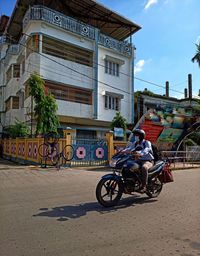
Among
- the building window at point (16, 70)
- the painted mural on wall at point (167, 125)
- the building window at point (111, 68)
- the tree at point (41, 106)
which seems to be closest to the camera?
the painted mural on wall at point (167, 125)

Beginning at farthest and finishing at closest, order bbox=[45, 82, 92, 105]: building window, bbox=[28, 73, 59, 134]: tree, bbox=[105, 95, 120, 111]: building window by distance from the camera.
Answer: bbox=[105, 95, 120, 111]: building window → bbox=[45, 82, 92, 105]: building window → bbox=[28, 73, 59, 134]: tree

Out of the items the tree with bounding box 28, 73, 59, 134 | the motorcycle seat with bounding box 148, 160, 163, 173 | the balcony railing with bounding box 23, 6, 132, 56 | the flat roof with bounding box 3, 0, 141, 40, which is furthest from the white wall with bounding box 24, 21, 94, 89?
the motorcycle seat with bounding box 148, 160, 163, 173

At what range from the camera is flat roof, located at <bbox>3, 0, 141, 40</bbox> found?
2405 centimetres

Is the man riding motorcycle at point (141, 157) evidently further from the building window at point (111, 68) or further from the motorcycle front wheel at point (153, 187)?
the building window at point (111, 68)

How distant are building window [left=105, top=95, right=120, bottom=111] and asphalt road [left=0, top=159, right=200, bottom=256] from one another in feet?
60.2

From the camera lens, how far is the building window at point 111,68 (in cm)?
2622

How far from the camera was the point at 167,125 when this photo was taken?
733 inches

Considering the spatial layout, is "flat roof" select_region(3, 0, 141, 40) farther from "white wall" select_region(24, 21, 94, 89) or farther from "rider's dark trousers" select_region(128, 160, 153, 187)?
"rider's dark trousers" select_region(128, 160, 153, 187)

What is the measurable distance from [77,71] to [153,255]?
2124cm

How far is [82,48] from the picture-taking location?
24359 millimetres

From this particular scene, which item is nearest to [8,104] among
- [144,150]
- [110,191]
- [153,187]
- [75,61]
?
[75,61]

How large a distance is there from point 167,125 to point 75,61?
1035cm

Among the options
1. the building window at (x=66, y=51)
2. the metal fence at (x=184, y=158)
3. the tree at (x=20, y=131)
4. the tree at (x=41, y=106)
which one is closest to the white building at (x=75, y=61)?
the building window at (x=66, y=51)

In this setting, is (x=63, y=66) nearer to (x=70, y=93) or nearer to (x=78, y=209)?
(x=70, y=93)
